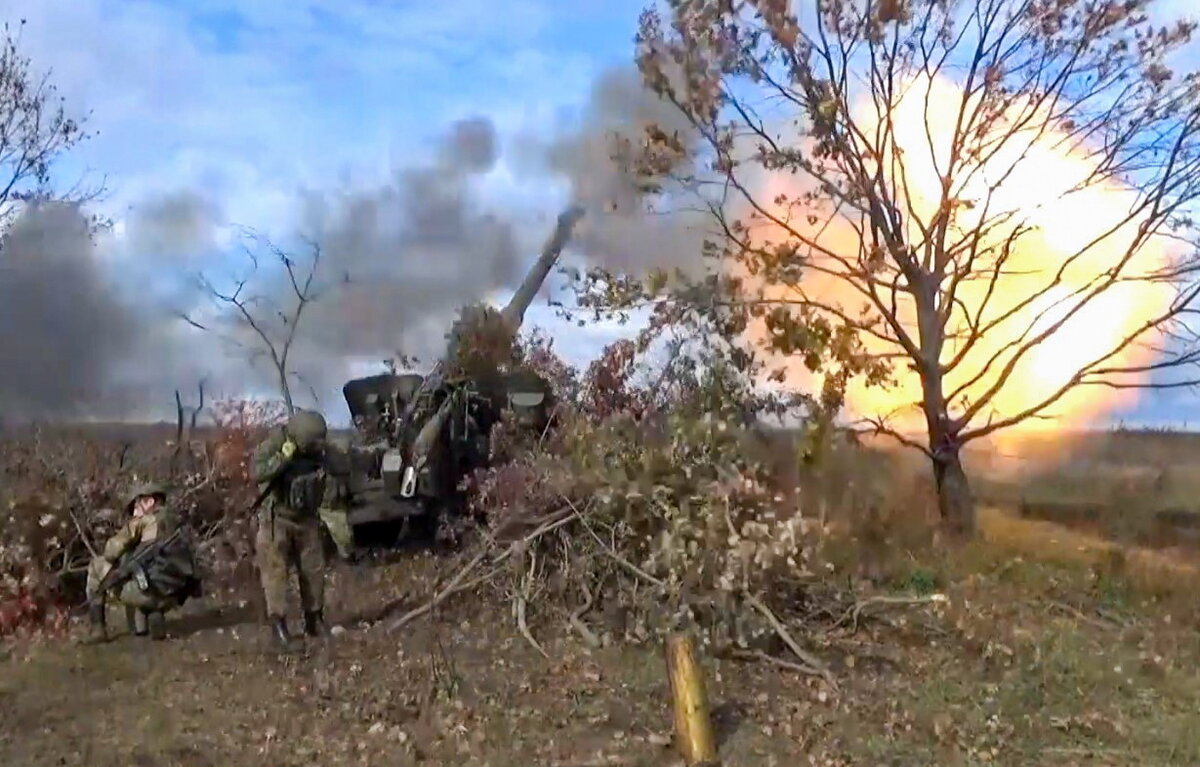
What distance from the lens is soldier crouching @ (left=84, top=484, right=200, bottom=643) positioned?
1053 centimetres

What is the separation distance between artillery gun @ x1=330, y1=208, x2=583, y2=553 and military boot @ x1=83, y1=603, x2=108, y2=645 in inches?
98.8

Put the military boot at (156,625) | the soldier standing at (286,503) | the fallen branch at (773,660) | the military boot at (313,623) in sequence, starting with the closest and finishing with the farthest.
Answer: the fallen branch at (773,660) < the soldier standing at (286,503) < the military boot at (313,623) < the military boot at (156,625)

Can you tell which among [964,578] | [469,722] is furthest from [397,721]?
[964,578]

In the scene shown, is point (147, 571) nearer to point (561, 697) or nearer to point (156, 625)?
point (156, 625)

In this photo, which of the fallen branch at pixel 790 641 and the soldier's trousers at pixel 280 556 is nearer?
the fallen branch at pixel 790 641

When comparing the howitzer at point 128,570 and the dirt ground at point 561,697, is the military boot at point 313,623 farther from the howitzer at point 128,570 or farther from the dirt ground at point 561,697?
the howitzer at point 128,570

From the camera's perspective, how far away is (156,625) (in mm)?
10758

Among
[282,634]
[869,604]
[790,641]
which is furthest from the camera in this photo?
[869,604]

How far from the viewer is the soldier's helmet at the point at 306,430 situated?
33.1ft

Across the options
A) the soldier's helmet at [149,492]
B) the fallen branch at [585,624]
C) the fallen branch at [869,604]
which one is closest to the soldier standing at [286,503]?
the soldier's helmet at [149,492]

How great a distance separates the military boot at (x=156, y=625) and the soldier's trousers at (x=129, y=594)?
109 mm

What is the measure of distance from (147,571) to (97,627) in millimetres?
694

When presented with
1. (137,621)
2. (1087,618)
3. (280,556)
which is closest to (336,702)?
(280,556)

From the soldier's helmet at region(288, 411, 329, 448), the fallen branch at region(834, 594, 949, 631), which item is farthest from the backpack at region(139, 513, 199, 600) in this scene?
the fallen branch at region(834, 594, 949, 631)
